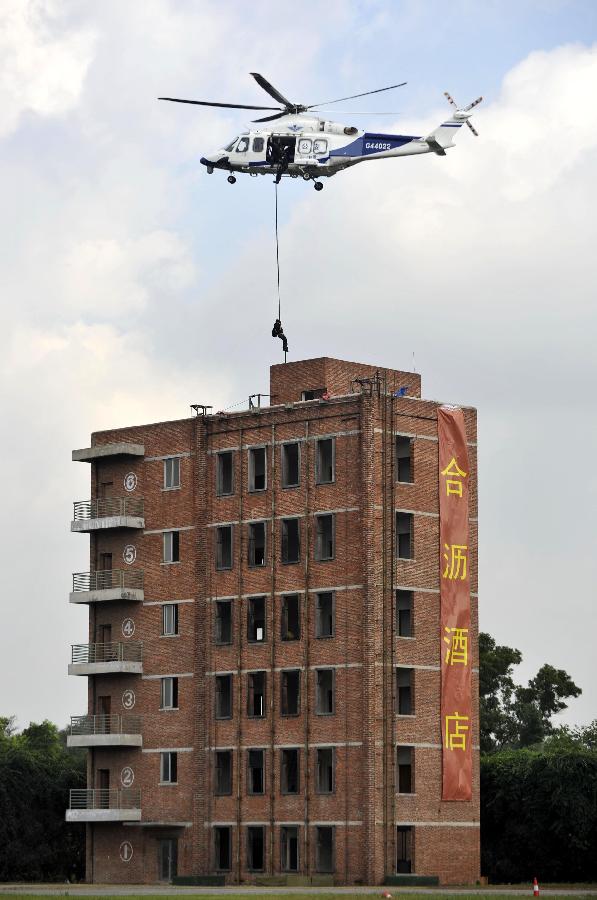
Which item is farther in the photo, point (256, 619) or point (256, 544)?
point (256, 544)

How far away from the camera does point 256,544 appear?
328 ft

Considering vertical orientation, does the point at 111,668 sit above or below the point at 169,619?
below

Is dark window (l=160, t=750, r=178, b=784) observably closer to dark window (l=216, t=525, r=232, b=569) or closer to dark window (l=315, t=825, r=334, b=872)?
dark window (l=315, t=825, r=334, b=872)

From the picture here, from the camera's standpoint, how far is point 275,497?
99188 millimetres

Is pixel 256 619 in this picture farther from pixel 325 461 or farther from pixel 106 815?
pixel 106 815

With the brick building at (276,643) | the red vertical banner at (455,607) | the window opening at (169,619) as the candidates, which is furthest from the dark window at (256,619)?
the red vertical banner at (455,607)

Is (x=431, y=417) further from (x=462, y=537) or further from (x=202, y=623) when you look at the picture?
(x=202, y=623)

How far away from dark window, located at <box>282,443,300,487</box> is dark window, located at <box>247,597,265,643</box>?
6.26 meters

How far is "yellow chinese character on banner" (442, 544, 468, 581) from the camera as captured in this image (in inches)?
3816

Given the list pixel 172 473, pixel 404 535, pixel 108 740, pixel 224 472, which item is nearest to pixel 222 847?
pixel 108 740

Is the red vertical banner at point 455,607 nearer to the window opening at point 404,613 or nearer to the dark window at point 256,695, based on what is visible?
the window opening at point 404,613

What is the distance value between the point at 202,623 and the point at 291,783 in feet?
33.3

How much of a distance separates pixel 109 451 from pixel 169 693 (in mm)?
13949

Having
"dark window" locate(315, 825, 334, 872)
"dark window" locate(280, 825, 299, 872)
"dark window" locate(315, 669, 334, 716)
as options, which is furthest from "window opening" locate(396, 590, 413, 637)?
"dark window" locate(280, 825, 299, 872)
